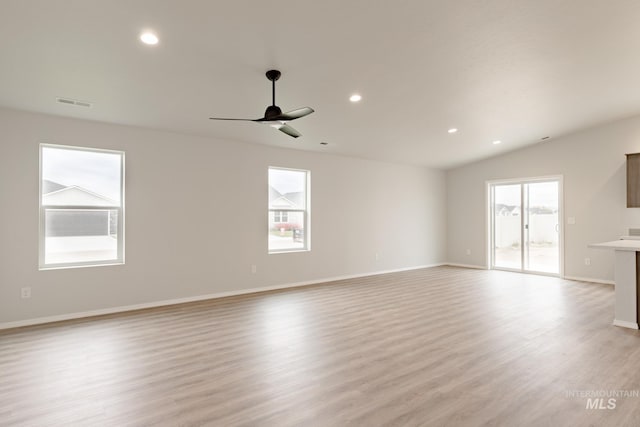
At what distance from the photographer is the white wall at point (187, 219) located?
4133mm

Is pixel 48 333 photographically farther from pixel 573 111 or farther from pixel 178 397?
pixel 573 111

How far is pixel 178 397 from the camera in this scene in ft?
8.07

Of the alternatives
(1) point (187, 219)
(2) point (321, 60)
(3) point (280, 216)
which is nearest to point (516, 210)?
(3) point (280, 216)

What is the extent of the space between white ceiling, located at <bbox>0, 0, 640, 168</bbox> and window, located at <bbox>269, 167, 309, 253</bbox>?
1132mm

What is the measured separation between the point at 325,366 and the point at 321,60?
284 centimetres

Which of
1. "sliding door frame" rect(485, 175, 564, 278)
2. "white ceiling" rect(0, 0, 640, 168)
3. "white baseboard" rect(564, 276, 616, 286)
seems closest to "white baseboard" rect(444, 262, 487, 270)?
"sliding door frame" rect(485, 175, 564, 278)

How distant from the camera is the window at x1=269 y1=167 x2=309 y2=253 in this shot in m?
6.32

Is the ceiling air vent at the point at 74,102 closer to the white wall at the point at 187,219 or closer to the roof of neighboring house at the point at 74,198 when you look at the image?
the white wall at the point at 187,219

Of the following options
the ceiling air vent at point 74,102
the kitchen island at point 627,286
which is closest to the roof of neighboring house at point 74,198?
the ceiling air vent at point 74,102

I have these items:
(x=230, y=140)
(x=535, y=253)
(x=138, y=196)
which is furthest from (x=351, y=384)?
(x=535, y=253)

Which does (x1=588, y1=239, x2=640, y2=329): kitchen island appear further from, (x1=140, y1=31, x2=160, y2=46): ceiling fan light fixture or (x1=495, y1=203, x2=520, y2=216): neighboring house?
(x1=140, y1=31, x2=160, y2=46): ceiling fan light fixture

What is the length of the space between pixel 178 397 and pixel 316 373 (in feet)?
3.41

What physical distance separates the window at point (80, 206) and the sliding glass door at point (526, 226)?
306 inches

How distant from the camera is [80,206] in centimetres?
455
